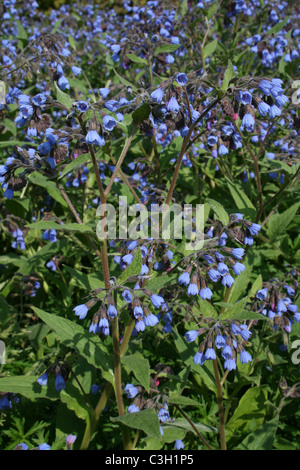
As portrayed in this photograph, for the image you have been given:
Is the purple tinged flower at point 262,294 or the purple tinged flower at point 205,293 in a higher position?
the purple tinged flower at point 205,293

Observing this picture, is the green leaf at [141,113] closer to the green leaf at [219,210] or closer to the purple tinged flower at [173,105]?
the purple tinged flower at [173,105]

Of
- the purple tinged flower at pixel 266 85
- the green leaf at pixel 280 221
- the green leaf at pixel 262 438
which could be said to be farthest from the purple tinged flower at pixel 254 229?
the green leaf at pixel 280 221

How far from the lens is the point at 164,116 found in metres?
2.38

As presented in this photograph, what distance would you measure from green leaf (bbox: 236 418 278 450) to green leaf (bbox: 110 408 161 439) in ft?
2.83

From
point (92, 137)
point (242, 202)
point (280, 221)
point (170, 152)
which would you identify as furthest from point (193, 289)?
point (280, 221)

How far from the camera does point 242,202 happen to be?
3311 millimetres

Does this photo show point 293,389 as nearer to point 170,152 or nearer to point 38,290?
point 170,152

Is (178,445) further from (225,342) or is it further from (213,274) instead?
(213,274)

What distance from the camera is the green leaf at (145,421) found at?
1.93 meters

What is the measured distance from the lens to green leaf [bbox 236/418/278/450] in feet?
8.54

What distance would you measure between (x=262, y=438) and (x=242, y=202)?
1593 mm

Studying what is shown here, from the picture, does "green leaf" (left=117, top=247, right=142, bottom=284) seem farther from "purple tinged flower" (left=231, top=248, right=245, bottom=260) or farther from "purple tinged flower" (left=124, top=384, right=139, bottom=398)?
"purple tinged flower" (left=124, top=384, right=139, bottom=398)

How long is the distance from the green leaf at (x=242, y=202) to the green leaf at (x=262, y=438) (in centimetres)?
139
